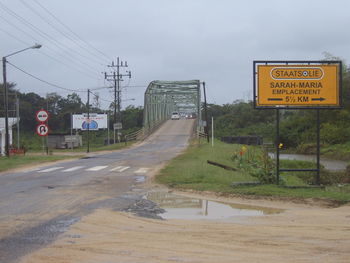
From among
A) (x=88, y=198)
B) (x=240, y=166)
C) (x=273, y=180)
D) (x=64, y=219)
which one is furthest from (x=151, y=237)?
(x=240, y=166)

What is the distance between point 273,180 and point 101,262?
31.2 ft

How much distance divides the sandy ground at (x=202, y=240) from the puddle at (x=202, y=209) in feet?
2.03

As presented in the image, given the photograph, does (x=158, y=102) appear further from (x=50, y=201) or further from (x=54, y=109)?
(x=50, y=201)

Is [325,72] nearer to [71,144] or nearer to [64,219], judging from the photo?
[64,219]

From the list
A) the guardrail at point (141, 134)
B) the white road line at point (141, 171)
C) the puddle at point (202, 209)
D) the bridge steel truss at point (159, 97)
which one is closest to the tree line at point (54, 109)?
the bridge steel truss at point (159, 97)

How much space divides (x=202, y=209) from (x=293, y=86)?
5638 mm

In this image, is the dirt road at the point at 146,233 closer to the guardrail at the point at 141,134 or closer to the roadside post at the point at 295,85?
the roadside post at the point at 295,85

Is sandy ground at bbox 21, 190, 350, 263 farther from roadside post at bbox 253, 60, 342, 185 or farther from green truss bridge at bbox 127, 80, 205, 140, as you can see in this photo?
green truss bridge at bbox 127, 80, 205, 140

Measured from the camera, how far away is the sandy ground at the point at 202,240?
6730 millimetres

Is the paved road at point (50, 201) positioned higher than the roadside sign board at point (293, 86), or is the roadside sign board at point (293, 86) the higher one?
the roadside sign board at point (293, 86)

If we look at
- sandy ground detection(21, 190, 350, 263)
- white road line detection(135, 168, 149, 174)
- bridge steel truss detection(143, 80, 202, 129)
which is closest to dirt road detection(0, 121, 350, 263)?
sandy ground detection(21, 190, 350, 263)

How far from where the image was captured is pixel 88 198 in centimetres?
1280

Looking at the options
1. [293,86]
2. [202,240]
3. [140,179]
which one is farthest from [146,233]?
[140,179]

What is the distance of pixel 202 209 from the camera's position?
37.6 ft
